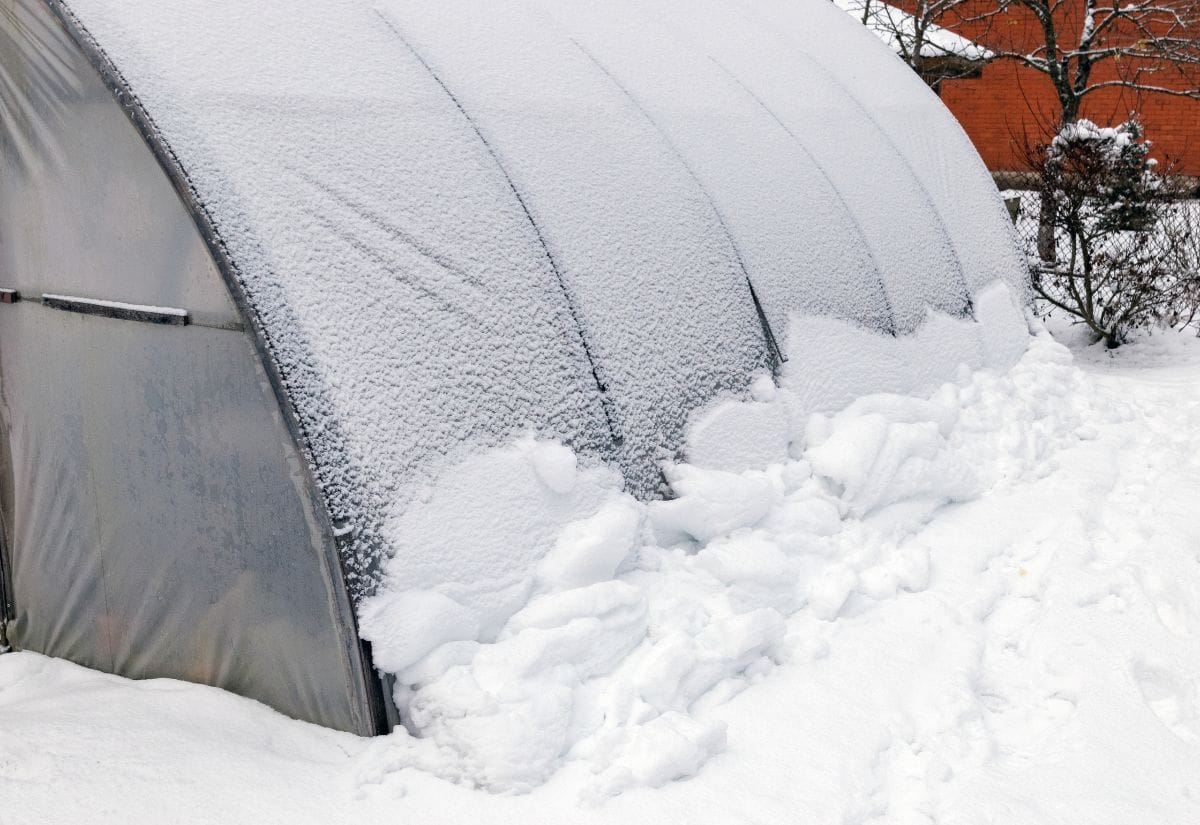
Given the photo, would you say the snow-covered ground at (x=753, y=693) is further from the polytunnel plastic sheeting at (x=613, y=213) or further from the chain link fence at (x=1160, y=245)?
the chain link fence at (x=1160, y=245)

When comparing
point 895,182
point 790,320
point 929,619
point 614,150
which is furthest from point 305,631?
point 895,182

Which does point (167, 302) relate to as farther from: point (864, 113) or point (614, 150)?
point (864, 113)

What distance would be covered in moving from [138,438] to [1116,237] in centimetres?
722

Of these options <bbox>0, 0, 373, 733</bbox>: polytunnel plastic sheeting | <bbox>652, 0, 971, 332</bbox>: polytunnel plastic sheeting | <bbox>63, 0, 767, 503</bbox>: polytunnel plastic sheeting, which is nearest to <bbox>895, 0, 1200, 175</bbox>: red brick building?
<bbox>652, 0, 971, 332</bbox>: polytunnel plastic sheeting

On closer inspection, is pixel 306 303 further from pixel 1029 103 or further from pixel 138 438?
pixel 1029 103

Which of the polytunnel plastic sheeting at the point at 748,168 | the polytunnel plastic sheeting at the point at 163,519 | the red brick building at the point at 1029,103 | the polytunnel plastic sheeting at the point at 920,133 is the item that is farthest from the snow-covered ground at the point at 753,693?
the red brick building at the point at 1029,103

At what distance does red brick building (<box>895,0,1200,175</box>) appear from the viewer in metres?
15.7

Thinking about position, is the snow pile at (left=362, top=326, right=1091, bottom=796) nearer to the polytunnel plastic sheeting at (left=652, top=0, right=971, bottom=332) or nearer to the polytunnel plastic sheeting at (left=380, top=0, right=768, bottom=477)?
the polytunnel plastic sheeting at (left=380, top=0, right=768, bottom=477)

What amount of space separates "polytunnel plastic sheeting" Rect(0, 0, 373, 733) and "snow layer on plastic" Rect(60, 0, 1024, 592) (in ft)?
0.61

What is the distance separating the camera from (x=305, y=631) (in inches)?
110

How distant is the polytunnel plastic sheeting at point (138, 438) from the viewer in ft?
9.03

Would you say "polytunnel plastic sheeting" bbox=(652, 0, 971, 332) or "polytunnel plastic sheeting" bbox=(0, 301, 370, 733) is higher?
"polytunnel plastic sheeting" bbox=(652, 0, 971, 332)

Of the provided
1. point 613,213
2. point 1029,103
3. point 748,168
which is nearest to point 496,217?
point 613,213

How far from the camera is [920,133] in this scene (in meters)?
6.71
